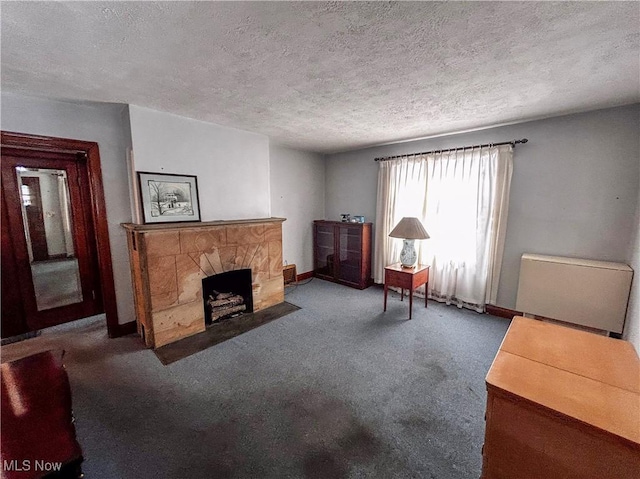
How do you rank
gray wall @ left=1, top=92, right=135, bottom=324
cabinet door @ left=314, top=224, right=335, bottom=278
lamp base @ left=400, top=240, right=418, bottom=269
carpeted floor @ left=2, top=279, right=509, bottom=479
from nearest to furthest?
carpeted floor @ left=2, top=279, right=509, bottom=479
gray wall @ left=1, top=92, right=135, bottom=324
lamp base @ left=400, top=240, right=418, bottom=269
cabinet door @ left=314, top=224, right=335, bottom=278

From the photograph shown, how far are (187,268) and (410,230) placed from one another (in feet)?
8.61

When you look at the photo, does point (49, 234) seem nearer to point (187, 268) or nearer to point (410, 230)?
point (187, 268)

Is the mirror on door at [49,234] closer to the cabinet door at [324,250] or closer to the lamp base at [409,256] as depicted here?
the cabinet door at [324,250]

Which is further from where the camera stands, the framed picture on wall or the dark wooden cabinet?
the dark wooden cabinet

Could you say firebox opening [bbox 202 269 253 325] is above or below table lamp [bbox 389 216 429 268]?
below

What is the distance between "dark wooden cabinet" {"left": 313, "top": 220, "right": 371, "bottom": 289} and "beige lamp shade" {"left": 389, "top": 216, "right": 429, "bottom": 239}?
911 millimetres

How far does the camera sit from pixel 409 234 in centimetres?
316

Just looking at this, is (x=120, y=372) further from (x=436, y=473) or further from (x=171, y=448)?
(x=436, y=473)

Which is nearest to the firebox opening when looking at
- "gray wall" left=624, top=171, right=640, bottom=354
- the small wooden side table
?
the small wooden side table

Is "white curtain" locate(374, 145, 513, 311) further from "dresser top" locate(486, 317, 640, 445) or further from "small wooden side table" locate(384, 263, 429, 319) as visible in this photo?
"dresser top" locate(486, 317, 640, 445)

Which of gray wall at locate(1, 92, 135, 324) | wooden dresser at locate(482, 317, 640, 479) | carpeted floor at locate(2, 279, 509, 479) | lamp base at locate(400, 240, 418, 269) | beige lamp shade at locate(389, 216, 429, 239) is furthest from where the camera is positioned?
lamp base at locate(400, 240, 418, 269)

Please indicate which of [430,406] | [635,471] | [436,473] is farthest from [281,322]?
[635,471]

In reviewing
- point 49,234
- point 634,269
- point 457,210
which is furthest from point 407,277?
point 49,234

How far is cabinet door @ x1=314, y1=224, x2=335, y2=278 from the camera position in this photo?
15.1 feet
